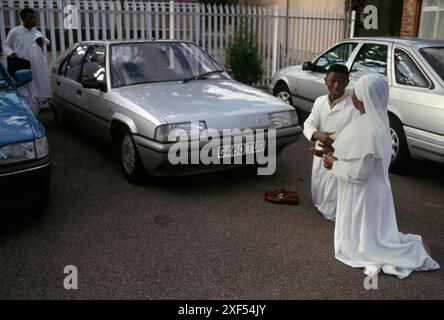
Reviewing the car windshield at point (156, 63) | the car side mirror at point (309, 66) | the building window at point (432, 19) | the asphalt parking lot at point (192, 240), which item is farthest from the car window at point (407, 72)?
the building window at point (432, 19)

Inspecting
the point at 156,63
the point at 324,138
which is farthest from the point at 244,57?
the point at 324,138

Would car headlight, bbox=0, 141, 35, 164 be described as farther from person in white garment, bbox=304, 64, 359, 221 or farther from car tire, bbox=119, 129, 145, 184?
person in white garment, bbox=304, 64, 359, 221

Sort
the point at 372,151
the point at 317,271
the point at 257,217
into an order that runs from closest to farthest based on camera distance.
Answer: the point at 372,151, the point at 317,271, the point at 257,217

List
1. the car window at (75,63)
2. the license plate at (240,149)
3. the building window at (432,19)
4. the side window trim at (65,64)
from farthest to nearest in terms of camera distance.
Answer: the building window at (432,19) → the side window trim at (65,64) → the car window at (75,63) → the license plate at (240,149)

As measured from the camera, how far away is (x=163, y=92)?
210 inches

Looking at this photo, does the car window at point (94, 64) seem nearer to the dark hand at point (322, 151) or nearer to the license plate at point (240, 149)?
the license plate at point (240, 149)

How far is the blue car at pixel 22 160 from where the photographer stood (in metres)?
3.68

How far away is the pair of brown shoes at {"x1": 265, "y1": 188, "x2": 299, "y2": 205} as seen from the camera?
4.75 metres

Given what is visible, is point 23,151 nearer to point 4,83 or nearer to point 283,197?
point 4,83

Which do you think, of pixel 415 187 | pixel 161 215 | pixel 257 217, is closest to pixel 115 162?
pixel 161 215

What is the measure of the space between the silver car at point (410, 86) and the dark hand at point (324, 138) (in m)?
1.55

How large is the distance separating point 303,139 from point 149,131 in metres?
3.72

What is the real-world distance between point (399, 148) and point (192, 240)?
300cm
